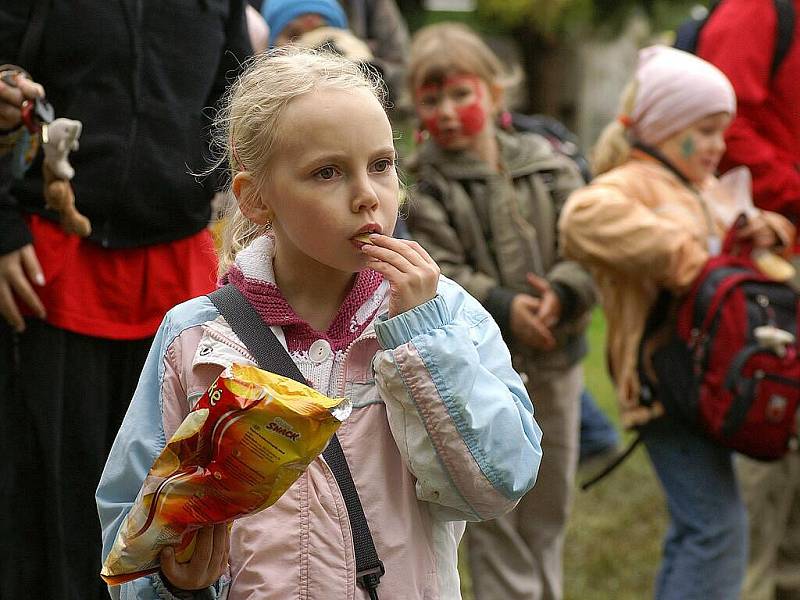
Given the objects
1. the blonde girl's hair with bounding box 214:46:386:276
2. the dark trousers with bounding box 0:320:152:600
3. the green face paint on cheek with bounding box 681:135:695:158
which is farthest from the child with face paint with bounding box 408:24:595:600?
the blonde girl's hair with bounding box 214:46:386:276

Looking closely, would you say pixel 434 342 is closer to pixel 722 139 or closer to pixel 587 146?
pixel 722 139

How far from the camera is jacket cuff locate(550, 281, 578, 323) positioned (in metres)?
4.50

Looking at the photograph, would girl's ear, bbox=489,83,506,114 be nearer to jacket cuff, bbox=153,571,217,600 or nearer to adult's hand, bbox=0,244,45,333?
adult's hand, bbox=0,244,45,333

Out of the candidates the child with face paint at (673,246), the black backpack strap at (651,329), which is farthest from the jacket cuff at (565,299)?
the black backpack strap at (651,329)

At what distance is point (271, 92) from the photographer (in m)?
2.29

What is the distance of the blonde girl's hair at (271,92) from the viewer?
7.45 feet

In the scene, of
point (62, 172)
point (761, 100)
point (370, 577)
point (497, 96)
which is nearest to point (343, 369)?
point (370, 577)

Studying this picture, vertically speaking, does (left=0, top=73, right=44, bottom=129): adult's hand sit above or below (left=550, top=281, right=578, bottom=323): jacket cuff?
above

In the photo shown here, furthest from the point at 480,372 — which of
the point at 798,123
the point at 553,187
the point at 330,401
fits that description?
the point at 798,123

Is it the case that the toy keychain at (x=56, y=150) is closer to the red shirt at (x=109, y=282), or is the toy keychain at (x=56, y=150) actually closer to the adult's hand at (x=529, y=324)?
the red shirt at (x=109, y=282)

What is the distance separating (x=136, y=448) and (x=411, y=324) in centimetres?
54

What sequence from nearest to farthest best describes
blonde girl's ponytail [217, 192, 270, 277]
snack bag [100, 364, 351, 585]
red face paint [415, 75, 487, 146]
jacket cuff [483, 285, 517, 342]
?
snack bag [100, 364, 351, 585]
blonde girl's ponytail [217, 192, 270, 277]
jacket cuff [483, 285, 517, 342]
red face paint [415, 75, 487, 146]

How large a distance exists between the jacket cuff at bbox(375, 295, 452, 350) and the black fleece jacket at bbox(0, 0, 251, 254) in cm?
120

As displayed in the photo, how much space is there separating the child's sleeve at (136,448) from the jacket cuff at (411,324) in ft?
1.29
